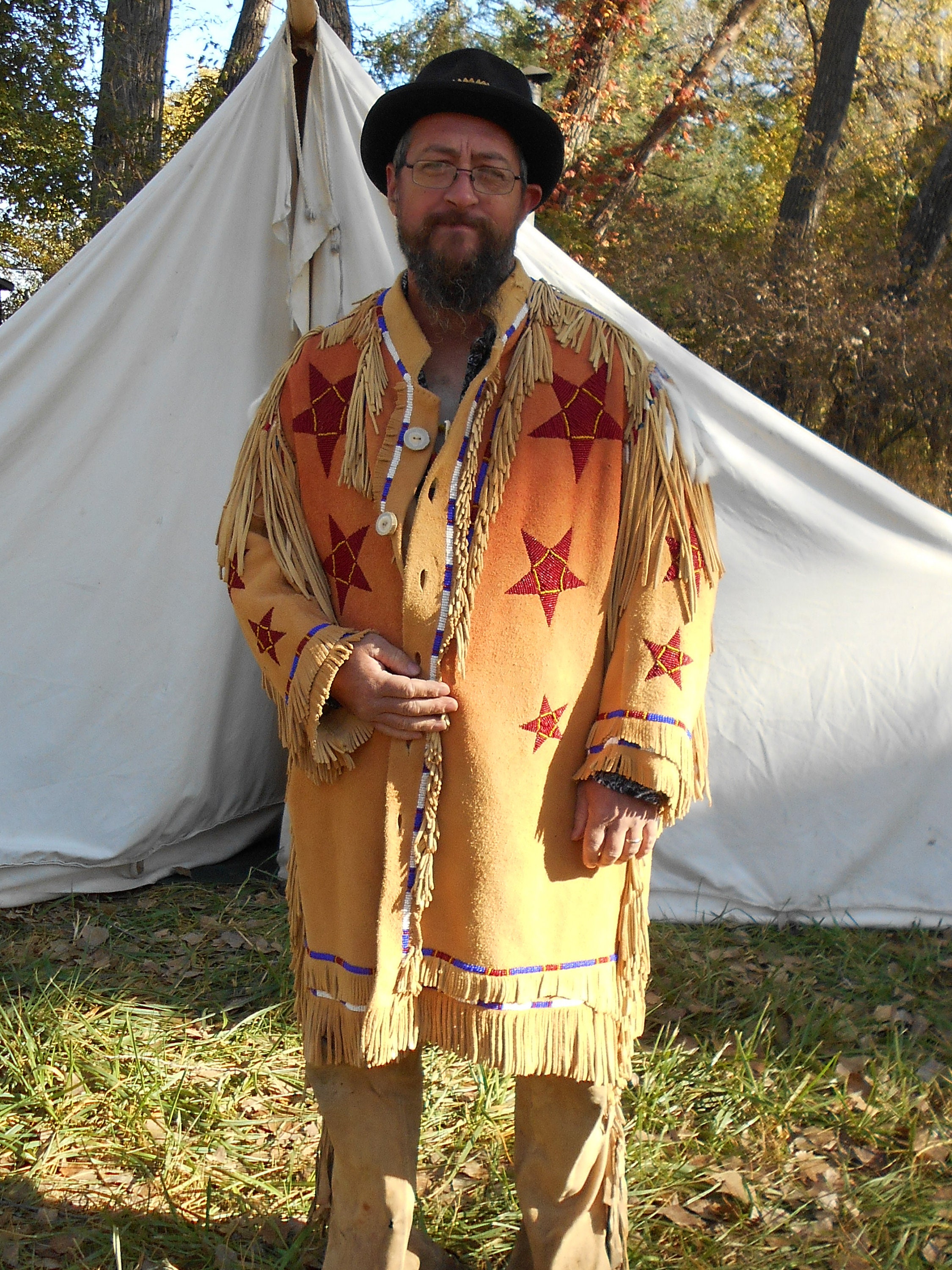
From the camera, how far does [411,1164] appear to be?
170 cm

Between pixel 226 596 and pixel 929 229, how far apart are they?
19.7 ft

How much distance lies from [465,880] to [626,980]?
1.05 feet

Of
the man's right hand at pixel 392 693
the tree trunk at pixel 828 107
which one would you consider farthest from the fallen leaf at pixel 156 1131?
the tree trunk at pixel 828 107

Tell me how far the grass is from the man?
482 millimetres

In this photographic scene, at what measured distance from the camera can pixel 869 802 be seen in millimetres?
3275

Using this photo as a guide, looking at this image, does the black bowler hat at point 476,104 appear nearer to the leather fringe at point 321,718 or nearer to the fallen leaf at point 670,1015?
the leather fringe at point 321,718

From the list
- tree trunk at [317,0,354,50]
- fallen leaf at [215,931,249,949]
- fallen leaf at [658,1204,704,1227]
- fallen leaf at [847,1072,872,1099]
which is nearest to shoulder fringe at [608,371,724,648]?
fallen leaf at [658,1204,704,1227]

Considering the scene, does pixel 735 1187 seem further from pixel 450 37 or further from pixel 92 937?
pixel 450 37

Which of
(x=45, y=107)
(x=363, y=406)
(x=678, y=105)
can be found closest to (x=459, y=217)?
(x=363, y=406)

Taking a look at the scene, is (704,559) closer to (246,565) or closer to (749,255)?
(246,565)

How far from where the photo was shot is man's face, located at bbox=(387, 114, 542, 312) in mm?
1656

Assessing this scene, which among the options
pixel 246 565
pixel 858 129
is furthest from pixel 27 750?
pixel 858 129

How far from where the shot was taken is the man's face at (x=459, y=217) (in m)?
1.66

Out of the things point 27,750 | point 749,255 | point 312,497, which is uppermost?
point 749,255
